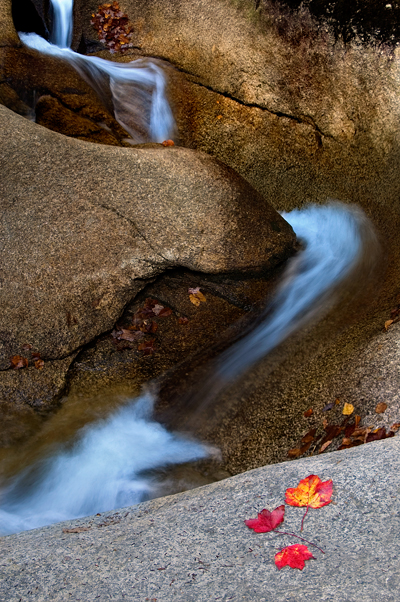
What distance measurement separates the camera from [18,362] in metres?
3.98

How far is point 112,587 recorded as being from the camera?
1924mm

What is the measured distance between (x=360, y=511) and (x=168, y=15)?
6.48m

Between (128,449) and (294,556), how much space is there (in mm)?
1970

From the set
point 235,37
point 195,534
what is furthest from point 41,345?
point 235,37

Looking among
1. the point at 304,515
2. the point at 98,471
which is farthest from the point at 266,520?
the point at 98,471

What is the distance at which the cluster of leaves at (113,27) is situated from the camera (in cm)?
697

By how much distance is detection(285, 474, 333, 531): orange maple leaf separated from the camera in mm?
2219

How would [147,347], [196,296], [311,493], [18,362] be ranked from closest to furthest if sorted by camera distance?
[311,493], [18,362], [147,347], [196,296]

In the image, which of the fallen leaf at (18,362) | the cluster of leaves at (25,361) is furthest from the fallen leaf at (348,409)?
the fallen leaf at (18,362)

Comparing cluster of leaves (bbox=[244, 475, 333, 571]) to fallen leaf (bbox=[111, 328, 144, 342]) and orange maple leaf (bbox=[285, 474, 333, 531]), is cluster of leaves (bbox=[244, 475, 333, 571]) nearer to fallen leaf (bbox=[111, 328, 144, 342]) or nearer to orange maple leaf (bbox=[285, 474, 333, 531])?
orange maple leaf (bbox=[285, 474, 333, 531])

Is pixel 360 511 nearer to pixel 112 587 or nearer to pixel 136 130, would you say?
pixel 112 587

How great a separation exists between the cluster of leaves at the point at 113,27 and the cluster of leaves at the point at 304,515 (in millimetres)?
6338

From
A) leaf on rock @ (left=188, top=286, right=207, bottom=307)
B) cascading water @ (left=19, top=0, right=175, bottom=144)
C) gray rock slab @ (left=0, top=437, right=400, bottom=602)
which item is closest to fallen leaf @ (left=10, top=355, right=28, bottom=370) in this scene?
leaf on rock @ (left=188, top=286, right=207, bottom=307)

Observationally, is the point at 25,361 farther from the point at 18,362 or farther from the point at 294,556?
the point at 294,556
